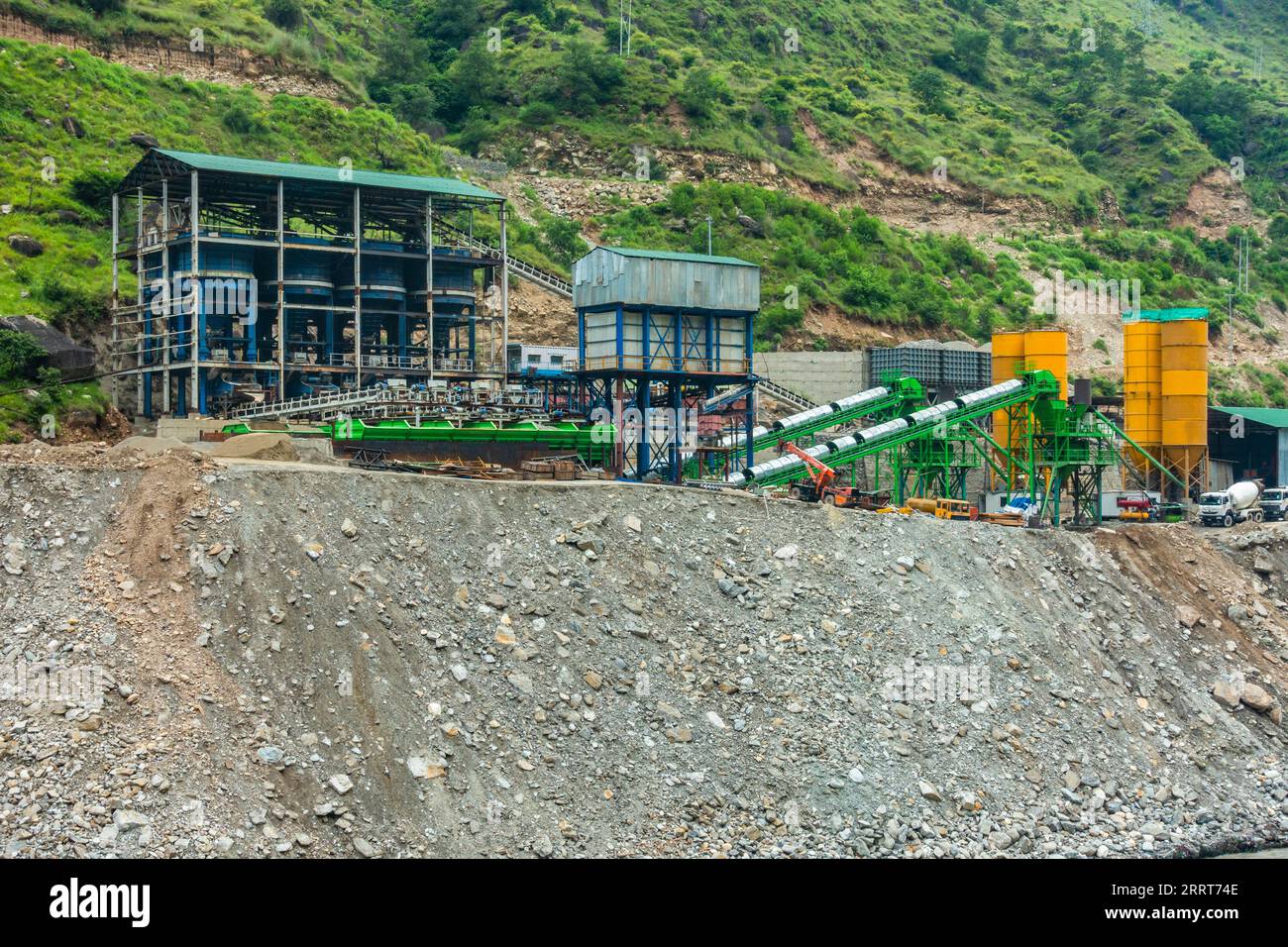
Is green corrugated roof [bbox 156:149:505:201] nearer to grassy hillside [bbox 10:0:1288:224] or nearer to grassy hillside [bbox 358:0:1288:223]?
grassy hillside [bbox 10:0:1288:224]

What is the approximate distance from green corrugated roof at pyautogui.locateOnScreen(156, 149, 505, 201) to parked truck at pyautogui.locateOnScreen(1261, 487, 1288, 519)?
141 feet

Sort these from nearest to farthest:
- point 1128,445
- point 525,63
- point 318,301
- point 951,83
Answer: point 318,301
point 1128,445
point 525,63
point 951,83

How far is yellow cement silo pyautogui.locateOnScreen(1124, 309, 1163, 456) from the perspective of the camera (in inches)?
3568

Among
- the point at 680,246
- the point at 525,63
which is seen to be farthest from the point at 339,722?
the point at 525,63

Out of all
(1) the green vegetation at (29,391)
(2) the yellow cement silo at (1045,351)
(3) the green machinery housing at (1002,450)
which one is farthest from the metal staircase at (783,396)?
(1) the green vegetation at (29,391)

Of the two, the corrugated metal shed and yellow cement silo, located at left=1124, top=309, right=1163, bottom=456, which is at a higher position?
the corrugated metal shed

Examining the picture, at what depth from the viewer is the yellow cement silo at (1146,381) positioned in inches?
3568

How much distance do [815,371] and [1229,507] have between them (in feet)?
81.2

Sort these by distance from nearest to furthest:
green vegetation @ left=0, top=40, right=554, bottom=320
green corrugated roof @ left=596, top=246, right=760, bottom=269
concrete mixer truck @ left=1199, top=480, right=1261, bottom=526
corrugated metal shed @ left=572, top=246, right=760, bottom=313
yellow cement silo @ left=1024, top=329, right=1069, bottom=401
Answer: corrugated metal shed @ left=572, top=246, right=760, bottom=313
green corrugated roof @ left=596, top=246, right=760, bottom=269
concrete mixer truck @ left=1199, top=480, right=1261, bottom=526
green vegetation @ left=0, top=40, right=554, bottom=320
yellow cement silo @ left=1024, top=329, right=1069, bottom=401

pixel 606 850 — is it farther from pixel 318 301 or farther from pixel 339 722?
pixel 318 301

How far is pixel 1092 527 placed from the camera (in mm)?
76562

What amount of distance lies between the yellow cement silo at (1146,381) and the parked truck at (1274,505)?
281 inches

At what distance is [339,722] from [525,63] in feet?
332

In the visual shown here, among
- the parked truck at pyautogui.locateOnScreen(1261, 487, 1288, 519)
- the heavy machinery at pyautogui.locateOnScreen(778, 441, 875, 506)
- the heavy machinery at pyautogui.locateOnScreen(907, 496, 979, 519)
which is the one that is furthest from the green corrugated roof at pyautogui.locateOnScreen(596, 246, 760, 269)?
the parked truck at pyautogui.locateOnScreen(1261, 487, 1288, 519)
